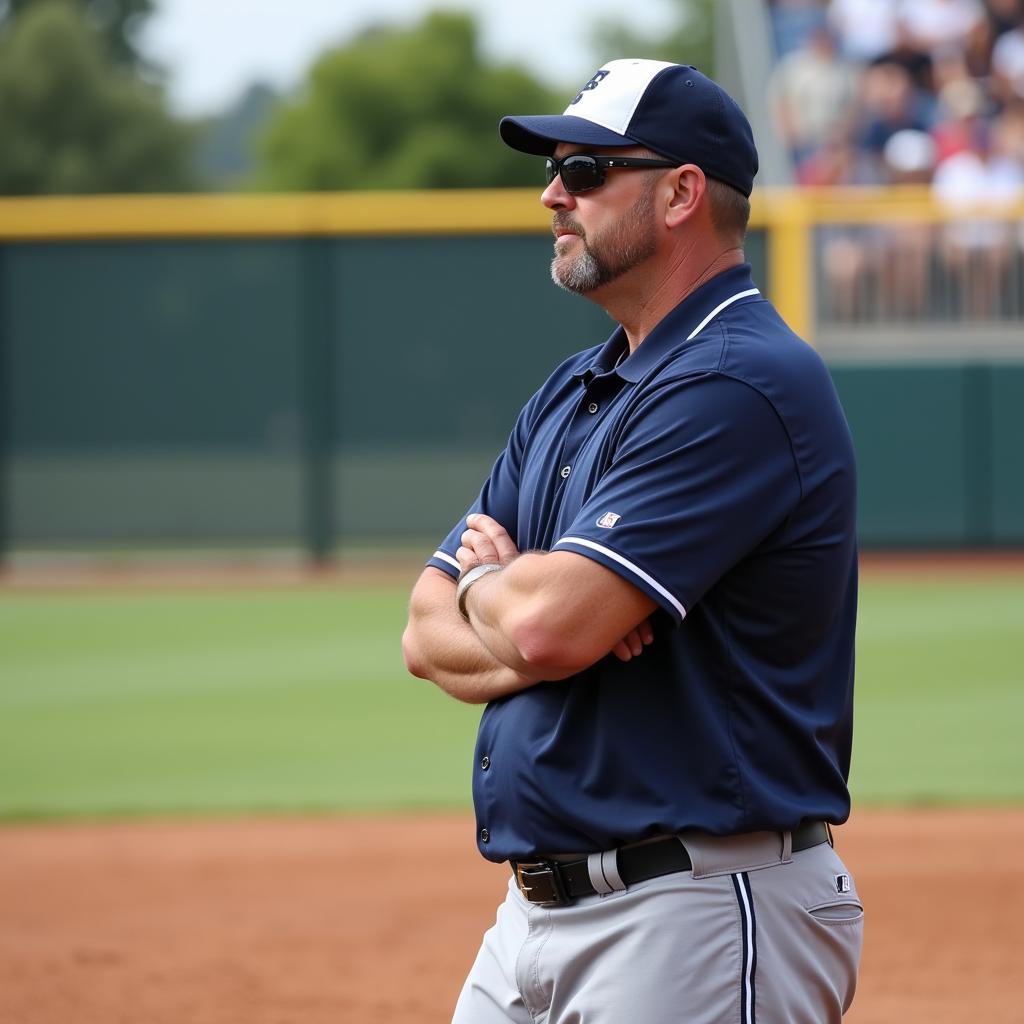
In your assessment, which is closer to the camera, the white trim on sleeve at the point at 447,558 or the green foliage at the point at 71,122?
the white trim on sleeve at the point at 447,558

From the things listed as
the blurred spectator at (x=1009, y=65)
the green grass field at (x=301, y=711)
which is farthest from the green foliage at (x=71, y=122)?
the green grass field at (x=301, y=711)

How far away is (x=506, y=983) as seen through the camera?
2.67 m

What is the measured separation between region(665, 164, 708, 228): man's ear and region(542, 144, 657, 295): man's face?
29 mm

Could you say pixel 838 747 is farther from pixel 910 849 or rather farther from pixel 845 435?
pixel 910 849

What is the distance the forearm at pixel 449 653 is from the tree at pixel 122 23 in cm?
6529

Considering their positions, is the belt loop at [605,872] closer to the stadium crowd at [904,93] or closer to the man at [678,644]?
the man at [678,644]

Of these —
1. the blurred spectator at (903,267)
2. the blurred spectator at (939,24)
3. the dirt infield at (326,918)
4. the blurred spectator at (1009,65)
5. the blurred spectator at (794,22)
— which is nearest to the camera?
the dirt infield at (326,918)

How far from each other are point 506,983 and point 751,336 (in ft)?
3.53

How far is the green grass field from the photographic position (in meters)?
7.55

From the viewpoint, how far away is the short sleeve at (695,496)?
92.7 inches

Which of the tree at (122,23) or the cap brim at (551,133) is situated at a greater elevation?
the tree at (122,23)

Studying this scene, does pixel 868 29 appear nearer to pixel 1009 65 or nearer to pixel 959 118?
pixel 1009 65

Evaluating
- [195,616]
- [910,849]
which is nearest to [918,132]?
[195,616]

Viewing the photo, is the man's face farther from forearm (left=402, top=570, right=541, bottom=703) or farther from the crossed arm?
forearm (left=402, top=570, right=541, bottom=703)
